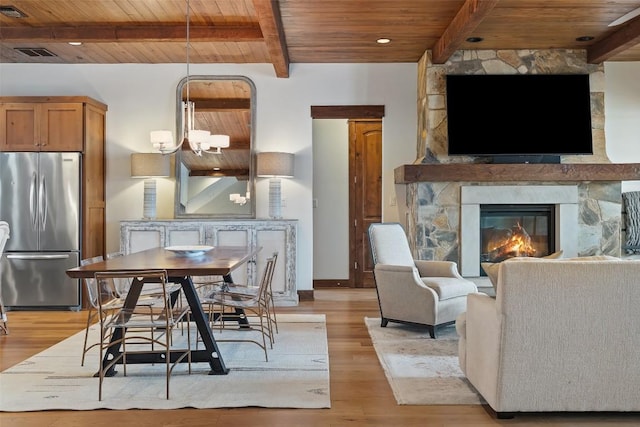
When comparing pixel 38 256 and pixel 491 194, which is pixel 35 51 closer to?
pixel 38 256

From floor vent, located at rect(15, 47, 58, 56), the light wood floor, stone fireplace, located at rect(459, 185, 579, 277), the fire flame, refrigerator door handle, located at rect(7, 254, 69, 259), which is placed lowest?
the light wood floor

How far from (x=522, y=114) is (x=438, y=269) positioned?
2032 mm

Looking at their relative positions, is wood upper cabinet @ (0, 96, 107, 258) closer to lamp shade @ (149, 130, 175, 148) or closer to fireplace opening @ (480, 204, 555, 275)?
lamp shade @ (149, 130, 175, 148)

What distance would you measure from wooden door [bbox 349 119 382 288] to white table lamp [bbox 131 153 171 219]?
8.55 feet

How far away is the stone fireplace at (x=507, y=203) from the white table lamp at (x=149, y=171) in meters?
3.21

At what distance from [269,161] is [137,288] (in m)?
2.78

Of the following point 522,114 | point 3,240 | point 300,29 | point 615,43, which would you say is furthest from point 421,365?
point 615,43

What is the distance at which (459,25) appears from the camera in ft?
15.6

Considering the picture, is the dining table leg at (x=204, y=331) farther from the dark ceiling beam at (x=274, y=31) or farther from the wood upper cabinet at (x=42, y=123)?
the wood upper cabinet at (x=42, y=123)

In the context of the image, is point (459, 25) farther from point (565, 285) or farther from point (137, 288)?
point (137, 288)

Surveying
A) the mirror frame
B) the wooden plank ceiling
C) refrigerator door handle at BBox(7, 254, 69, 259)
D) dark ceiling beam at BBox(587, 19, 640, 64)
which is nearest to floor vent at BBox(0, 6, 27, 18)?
the wooden plank ceiling

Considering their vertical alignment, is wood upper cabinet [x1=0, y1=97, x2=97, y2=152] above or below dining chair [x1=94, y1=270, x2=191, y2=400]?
above

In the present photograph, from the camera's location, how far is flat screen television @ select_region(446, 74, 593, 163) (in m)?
5.88

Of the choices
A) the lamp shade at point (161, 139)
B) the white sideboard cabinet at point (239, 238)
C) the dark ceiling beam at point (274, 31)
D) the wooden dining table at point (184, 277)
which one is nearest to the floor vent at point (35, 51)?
the white sideboard cabinet at point (239, 238)
